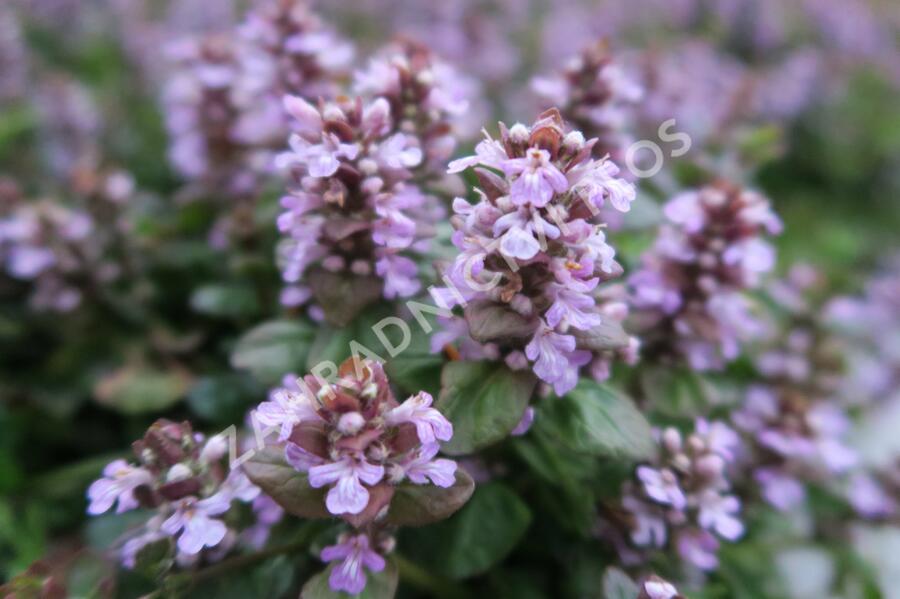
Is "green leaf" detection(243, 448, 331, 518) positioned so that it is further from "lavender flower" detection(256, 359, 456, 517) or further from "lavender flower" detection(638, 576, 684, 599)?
"lavender flower" detection(638, 576, 684, 599)

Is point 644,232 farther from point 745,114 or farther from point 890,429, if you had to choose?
point 890,429

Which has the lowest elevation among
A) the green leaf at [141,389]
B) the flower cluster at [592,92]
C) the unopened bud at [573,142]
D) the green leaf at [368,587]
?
the green leaf at [141,389]

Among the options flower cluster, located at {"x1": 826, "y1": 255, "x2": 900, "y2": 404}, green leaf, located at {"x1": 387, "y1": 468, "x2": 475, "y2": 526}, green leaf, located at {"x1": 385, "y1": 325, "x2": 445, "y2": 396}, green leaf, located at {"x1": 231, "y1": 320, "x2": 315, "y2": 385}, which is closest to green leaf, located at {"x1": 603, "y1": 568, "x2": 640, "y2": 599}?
green leaf, located at {"x1": 387, "y1": 468, "x2": 475, "y2": 526}

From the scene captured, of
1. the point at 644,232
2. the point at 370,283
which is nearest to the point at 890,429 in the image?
the point at 644,232

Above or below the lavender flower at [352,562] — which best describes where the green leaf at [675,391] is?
above

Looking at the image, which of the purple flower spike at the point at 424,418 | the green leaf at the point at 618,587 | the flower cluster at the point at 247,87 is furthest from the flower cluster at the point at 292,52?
the green leaf at the point at 618,587

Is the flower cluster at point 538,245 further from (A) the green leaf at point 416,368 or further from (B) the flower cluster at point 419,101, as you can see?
(B) the flower cluster at point 419,101
